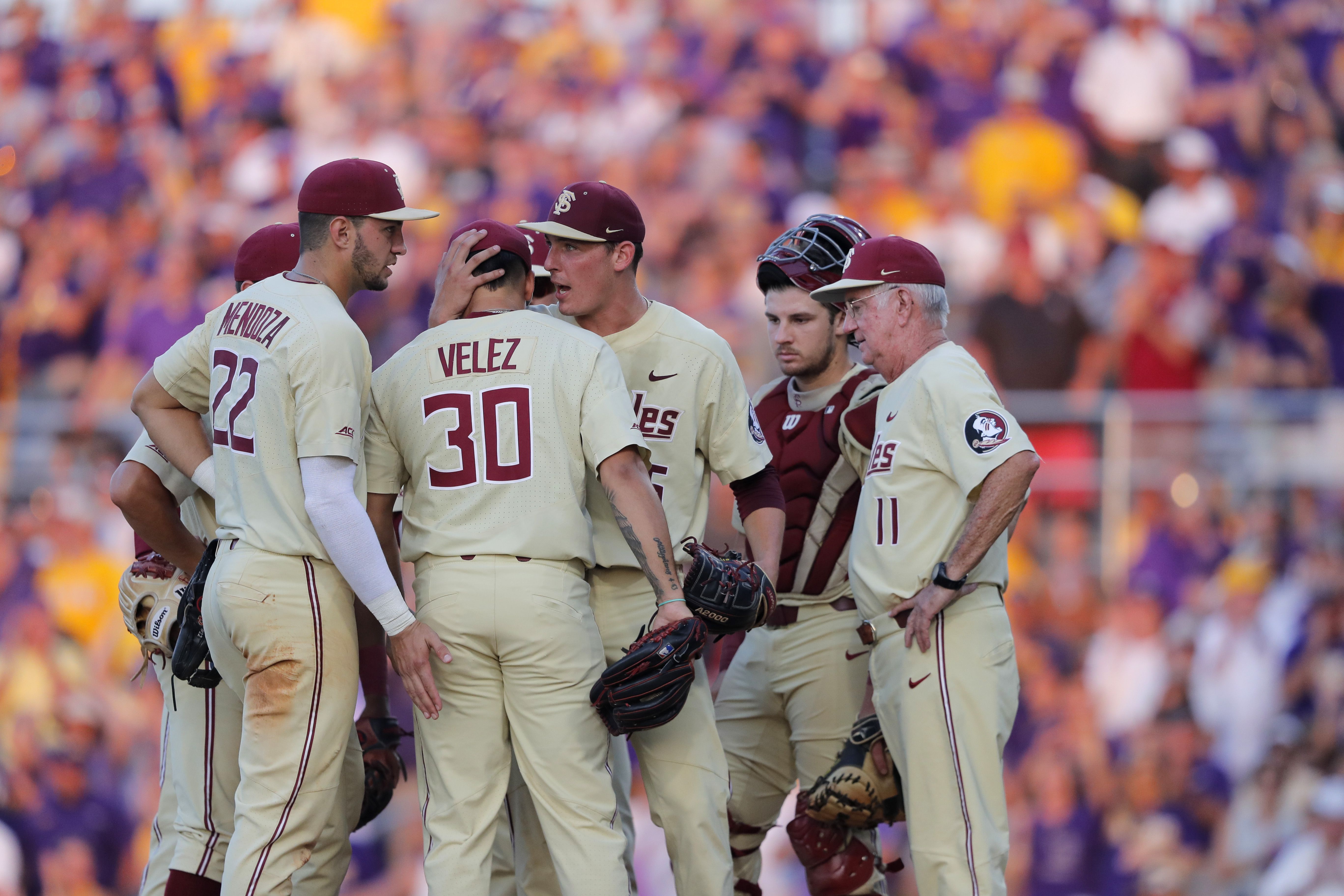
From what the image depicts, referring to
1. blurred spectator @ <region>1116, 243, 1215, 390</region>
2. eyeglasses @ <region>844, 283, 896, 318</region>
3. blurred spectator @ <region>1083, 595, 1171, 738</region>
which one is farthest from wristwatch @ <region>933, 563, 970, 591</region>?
blurred spectator @ <region>1116, 243, 1215, 390</region>

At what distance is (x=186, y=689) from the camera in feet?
14.6

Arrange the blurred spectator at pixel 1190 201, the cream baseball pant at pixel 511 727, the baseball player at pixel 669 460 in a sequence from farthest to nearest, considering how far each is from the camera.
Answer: the blurred spectator at pixel 1190 201, the baseball player at pixel 669 460, the cream baseball pant at pixel 511 727

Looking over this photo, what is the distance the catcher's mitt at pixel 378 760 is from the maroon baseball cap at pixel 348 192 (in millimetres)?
1629

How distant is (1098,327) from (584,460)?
650cm

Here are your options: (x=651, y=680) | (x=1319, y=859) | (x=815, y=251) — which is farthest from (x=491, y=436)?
(x=1319, y=859)

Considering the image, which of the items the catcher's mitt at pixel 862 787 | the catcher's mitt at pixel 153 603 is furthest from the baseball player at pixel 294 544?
the catcher's mitt at pixel 862 787

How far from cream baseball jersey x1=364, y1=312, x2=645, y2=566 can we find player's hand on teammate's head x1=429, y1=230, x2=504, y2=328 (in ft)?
0.33

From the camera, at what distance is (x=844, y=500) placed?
4984mm

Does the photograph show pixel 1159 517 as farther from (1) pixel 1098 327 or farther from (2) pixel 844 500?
(2) pixel 844 500

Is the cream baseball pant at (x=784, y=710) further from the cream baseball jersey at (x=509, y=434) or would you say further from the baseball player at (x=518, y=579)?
the cream baseball jersey at (x=509, y=434)

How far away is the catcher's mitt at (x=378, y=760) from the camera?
465 cm

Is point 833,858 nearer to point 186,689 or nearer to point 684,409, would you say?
point 684,409

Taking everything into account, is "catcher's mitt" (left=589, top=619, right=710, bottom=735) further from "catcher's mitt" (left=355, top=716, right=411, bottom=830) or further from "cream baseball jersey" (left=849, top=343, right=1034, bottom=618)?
"catcher's mitt" (left=355, top=716, right=411, bottom=830)

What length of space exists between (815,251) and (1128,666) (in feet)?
15.2
